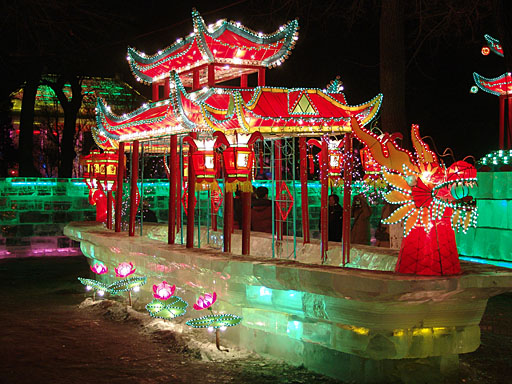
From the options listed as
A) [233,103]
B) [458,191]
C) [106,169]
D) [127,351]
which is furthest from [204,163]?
[106,169]

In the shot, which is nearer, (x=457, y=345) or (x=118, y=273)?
(x=457, y=345)

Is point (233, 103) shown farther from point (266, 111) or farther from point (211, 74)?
point (211, 74)

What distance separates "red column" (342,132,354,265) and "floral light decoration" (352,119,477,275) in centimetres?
133

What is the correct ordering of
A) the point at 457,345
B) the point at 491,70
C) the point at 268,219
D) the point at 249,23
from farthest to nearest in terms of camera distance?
the point at 491,70 → the point at 249,23 → the point at 268,219 → the point at 457,345

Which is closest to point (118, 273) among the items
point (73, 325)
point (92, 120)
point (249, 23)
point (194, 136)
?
point (73, 325)

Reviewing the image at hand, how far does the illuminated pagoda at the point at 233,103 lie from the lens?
8.24m

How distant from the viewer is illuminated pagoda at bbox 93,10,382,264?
8242 millimetres

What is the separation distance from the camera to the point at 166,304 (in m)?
8.66

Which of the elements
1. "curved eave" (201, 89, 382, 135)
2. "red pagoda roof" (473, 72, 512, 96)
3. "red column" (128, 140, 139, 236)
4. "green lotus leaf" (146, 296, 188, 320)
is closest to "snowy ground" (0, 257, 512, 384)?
"green lotus leaf" (146, 296, 188, 320)

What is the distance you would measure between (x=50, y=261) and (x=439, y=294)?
1316 centimetres

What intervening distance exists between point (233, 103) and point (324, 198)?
6.52 feet

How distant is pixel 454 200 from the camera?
6.51 metres

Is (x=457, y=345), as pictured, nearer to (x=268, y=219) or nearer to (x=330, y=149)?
(x=330, y=149)

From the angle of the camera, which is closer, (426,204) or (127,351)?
(426,204)
